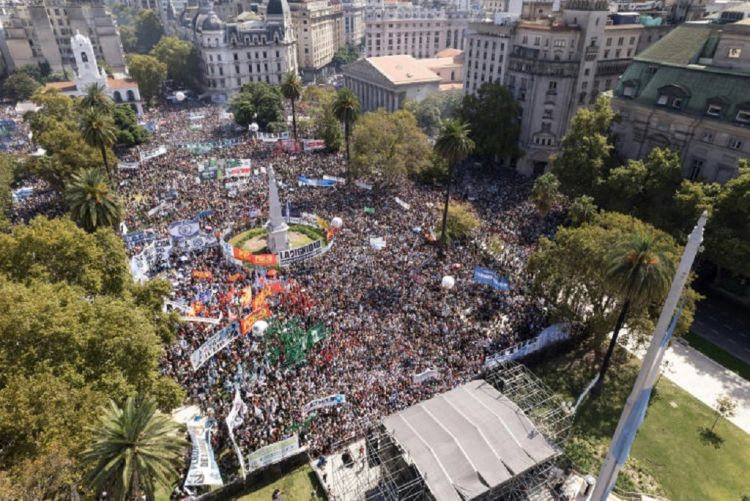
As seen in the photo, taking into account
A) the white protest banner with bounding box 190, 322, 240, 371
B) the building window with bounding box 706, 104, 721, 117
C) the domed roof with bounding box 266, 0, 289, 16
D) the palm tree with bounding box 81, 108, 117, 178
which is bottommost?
the white protest banner with bounding box 190, 322, 240, 371

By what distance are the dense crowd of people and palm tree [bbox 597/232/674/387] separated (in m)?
11.5

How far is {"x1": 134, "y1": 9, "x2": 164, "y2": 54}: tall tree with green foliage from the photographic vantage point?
193375mm

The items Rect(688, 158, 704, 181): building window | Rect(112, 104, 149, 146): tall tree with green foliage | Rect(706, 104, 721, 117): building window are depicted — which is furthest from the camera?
Rect(112, 104, 149, 146): tall tree with green foliage

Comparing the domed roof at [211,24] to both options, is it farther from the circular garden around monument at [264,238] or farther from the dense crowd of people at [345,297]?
the circular garden around monument at [264,238]

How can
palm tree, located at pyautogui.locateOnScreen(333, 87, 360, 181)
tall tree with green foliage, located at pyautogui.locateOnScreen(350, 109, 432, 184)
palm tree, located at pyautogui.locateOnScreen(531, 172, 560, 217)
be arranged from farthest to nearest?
palm tree, located at pyautogui.locateOnScreen(333, 87, 360, 181) < tall tree with green foliage, located at pyautogui.locateOnScreen(350, 109, 432, 184) < palm tree, located at pyautogui.locateOnScreen(531, 172, 560, 217)

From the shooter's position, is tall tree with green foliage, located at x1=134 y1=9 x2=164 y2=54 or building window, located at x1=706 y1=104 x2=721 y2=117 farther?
tall tree with green foliage, located at x1=134 y1=9 x2=164 y2=54

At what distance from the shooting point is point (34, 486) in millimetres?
20281

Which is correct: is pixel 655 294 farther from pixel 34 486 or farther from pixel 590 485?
pixel 34 486

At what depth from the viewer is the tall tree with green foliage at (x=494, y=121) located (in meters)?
79.6

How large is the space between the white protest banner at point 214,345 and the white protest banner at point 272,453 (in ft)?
27.5

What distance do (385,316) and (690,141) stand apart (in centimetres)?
4372

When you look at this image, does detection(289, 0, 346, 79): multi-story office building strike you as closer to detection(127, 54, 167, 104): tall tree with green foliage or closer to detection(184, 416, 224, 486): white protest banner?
detection(127, 54, 167, 104): tall tree with green foliage

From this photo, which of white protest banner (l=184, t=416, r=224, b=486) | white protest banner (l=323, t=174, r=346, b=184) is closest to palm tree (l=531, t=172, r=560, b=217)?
white protest banner (l=323, t=174, r=346, b=184)

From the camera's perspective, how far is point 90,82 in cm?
10512
